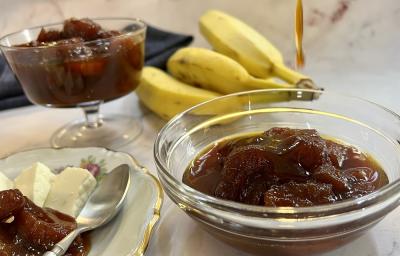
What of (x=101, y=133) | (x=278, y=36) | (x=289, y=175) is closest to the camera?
(x=289, y=175)

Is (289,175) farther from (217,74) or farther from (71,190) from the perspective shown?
(217,74)

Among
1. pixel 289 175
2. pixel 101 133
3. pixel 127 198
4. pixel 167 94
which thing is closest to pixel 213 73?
pixel 167 94

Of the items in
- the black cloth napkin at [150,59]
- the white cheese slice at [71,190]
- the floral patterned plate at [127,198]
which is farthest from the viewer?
the black cloth napkin at [150,59]

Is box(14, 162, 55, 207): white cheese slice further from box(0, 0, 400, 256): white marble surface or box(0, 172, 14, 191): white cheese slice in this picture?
box(0, 0, 400, 256): white marble surface

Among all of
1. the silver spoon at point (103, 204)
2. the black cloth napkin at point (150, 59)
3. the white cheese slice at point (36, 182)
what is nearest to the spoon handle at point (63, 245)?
the silver spoon at point (103, 204)

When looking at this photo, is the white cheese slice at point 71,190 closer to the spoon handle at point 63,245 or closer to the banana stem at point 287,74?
the spoon handle at point 63,245

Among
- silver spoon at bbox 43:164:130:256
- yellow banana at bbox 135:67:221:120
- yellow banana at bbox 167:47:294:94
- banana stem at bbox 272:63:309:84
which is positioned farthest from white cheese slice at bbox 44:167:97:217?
banana stem at bbox 272:63:309:84

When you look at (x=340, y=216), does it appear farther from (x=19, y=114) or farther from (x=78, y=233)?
(x=19, y=114)
